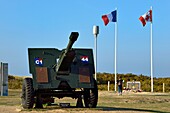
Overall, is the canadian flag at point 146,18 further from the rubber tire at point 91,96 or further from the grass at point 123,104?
the rubber tire at point 91,96

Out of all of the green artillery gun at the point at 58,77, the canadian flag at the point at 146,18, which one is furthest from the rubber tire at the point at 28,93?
the canadian flag at the point at 146,18

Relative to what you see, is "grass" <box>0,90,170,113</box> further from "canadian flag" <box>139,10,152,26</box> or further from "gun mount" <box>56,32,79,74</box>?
"canadian flag" <box>139,10,152,26</box>

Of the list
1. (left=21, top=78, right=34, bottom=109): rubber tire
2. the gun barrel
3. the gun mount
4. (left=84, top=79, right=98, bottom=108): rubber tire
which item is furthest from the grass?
the gun barrel

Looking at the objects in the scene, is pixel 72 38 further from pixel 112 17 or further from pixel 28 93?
pixel 112 17

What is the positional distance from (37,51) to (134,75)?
177ft

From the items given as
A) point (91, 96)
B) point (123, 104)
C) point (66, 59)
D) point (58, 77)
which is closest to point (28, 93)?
point (58, 77)

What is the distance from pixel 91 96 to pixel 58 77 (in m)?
1.68

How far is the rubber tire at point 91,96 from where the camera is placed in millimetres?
19906

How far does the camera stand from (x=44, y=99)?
19.2 m

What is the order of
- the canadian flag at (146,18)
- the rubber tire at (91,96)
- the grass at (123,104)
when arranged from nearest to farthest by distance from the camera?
the rubber tire at (91,96) < the grass at (123,104) < the canadian flag at (146,18)

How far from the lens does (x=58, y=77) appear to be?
19328 mm

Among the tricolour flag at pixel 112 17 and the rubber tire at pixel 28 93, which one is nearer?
the rubber tire at pixel 28 93

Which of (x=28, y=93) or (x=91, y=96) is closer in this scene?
(x=28, y=93)

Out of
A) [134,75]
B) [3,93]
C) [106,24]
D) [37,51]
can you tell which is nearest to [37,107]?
[37,51]
